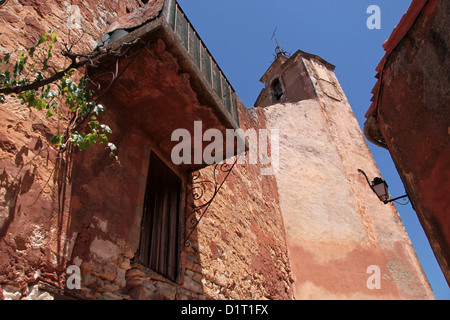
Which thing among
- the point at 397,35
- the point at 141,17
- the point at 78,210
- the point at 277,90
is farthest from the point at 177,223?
the point at 277,90

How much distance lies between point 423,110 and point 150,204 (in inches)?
134

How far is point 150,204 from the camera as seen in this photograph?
4250 mm

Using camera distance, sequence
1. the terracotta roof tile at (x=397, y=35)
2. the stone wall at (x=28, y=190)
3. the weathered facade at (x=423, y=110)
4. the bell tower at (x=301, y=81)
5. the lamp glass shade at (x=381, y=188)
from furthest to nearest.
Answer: the bell tower at (x=301, y=81), the lamp glass shade at (x=381, y=188), the terracotta roof tile at (x=397, y=35), the weathered facade at (x=423, y=110), the stone wall at (x=28, y=190)

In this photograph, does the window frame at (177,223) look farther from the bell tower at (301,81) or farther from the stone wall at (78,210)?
the bell tower at (301,81)

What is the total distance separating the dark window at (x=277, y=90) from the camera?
1685 cm

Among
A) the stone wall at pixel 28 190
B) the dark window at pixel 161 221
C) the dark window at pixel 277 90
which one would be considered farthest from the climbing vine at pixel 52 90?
the dark window at pixel 277 90

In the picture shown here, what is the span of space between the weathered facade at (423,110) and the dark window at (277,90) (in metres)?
11.9

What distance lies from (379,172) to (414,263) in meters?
3.33

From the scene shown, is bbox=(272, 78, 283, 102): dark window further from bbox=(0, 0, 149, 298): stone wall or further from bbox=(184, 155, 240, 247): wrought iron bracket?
bbox=(0, 0, 149, 298): stone wall

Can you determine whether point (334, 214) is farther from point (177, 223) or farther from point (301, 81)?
point (301, 81)

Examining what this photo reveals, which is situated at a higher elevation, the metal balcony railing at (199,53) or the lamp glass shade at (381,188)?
the metal balcony railing at (199,53)

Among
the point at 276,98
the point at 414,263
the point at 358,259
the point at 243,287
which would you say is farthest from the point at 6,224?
the point at 276,98

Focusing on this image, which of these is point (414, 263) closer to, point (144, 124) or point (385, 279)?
point (385, 279)

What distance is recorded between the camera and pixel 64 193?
3000 millimetres
